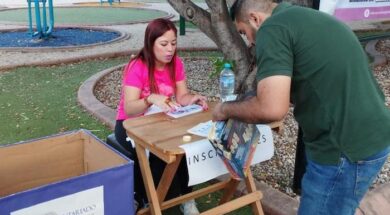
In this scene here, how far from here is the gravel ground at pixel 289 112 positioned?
3.35m

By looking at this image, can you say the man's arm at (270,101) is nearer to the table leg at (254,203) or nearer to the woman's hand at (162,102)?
the woman's hand at (162,102)

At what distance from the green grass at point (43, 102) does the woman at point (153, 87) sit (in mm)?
1602

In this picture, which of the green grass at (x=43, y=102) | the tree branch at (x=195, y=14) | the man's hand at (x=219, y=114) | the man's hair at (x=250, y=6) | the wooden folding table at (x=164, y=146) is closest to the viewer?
the man's hair at (x=250, y=6)

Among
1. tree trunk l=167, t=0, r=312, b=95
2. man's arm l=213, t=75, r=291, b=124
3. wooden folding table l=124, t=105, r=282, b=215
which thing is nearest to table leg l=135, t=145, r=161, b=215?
wooden folding table l=124, t=105, r=282, b=215

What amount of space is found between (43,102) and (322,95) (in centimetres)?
452

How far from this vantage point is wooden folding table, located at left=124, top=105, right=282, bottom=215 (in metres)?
2.09

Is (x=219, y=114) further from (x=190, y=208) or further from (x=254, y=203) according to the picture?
(x=190, y=208)

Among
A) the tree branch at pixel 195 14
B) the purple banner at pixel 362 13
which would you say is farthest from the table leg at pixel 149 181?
the tree branch at pixel 195 14

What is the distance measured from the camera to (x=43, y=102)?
5.49 meters

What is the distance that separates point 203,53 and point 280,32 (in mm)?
7087

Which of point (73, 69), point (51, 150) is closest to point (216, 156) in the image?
point (51, 150)

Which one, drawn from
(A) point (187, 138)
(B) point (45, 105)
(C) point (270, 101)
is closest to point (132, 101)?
(A) point (187, 138)

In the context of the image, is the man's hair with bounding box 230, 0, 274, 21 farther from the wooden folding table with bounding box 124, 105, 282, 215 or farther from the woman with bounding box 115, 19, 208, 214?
the woman with bounding box 115, 19, 208, 214

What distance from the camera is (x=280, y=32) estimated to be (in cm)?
158
